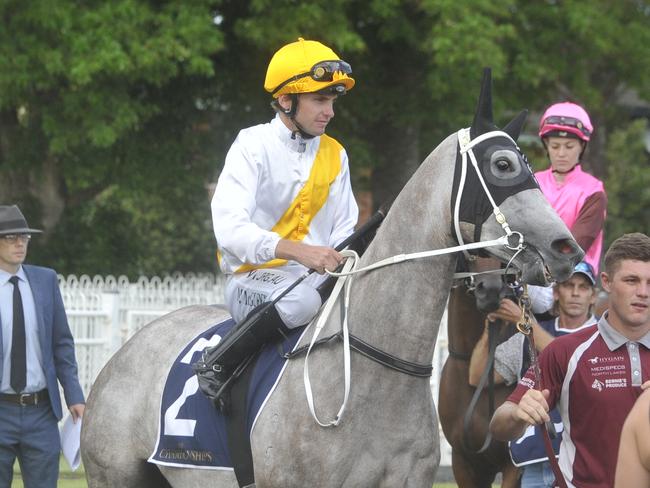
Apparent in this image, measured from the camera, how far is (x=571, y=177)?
6.71 meters

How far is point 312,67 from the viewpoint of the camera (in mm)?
5184

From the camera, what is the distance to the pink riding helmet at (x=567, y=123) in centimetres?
663

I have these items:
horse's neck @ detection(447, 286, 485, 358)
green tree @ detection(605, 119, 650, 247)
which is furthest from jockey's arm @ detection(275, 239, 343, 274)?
green tree @ detection(605, 119, 650, 247)

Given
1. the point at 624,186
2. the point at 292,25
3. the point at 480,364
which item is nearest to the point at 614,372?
the point at 480,364

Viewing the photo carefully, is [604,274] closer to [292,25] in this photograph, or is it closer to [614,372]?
[614,372]

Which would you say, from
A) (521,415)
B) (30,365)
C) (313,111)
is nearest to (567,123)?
(313,111)

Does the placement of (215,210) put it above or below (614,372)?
above

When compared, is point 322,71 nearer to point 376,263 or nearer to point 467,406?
point 376,263

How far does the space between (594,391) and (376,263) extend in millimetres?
986

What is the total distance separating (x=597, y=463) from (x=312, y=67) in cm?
201

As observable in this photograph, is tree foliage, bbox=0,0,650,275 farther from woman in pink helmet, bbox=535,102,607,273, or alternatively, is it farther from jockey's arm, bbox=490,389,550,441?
jockey's arm, bbox=490,389,550,441

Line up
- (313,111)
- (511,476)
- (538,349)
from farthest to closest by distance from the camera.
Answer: (511,476)
(538,349)
(313,111)

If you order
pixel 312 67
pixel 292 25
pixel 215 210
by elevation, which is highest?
pixel 292 25

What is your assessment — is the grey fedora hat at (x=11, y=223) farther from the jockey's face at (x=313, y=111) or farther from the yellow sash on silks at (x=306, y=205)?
the jockey's face at (x=313, y=111)
